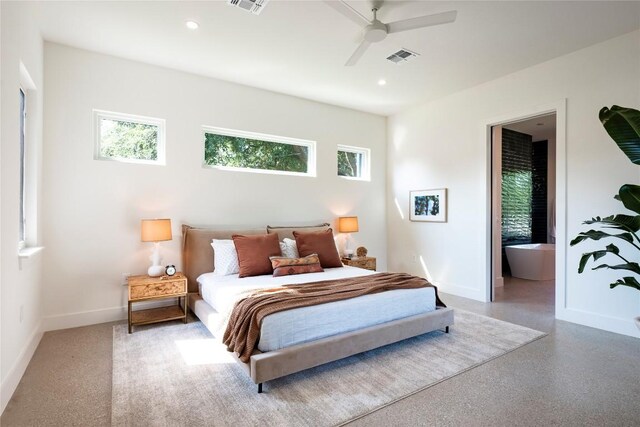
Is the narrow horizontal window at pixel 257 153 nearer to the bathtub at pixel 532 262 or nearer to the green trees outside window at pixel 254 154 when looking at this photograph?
the green trees outside window at pixel 254 154

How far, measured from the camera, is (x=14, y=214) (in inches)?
95.4

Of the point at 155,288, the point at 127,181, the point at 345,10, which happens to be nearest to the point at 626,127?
the point at 345,10

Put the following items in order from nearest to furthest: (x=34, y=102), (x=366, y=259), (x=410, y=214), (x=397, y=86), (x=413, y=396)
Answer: (x=413, y=396)
(x=34, y=102)
(x=397, y=86)
(x=366, y=259)
(x=410, y=214)

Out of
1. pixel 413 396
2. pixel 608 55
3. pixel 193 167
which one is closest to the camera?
pixel 413 396

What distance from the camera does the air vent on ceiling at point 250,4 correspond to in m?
2.81

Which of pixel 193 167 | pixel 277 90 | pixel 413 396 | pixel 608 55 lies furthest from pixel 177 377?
pixel 608 55

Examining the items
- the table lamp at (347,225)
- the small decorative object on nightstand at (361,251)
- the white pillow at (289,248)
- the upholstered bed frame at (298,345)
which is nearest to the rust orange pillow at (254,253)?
the white pillow at (289,248)

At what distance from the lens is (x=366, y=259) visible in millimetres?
5371

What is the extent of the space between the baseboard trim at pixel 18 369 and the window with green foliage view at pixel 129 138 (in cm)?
202

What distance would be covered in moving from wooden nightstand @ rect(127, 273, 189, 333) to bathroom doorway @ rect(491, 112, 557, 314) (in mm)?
4655

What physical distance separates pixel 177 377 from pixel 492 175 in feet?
15.5

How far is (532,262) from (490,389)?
4866 mm

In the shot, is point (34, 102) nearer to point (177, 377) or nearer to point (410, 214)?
point (177, 377)

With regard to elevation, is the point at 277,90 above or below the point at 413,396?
above
